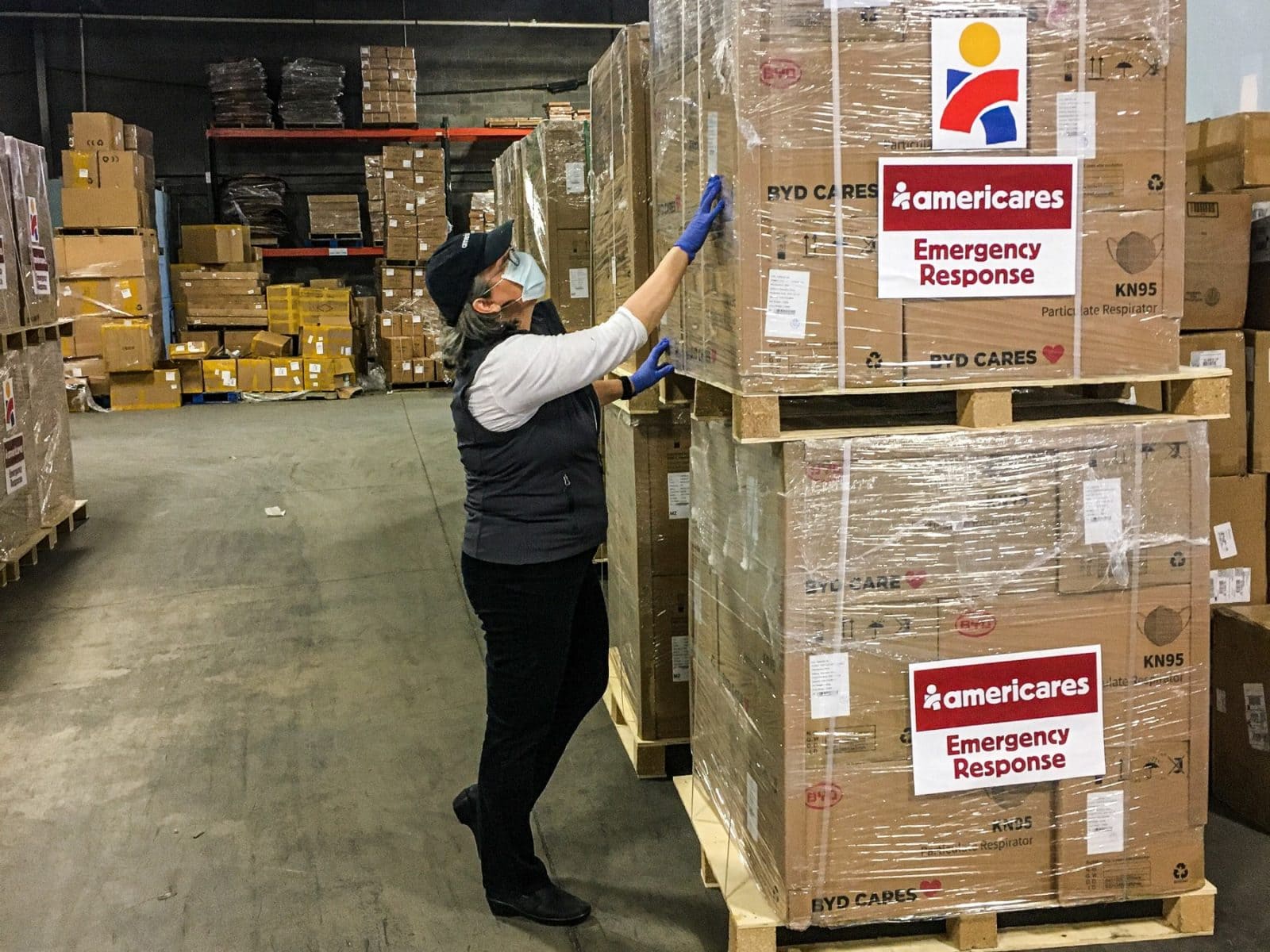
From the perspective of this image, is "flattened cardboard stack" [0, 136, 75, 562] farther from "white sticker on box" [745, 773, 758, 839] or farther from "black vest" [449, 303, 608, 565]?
"white sticker on box" [745, 773, 758, 839]

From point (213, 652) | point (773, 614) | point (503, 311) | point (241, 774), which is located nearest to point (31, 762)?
point (241, 774)

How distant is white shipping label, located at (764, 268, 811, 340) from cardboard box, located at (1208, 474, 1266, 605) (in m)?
1.74

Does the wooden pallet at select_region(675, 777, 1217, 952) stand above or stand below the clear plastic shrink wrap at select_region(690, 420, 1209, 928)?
below

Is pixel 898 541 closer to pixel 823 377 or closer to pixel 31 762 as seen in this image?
pixel 823 377

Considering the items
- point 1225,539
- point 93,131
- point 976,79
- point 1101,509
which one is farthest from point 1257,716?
point 93,131

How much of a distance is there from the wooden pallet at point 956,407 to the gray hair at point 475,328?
526 millimetres

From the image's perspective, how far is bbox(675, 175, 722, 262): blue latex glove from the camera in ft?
8.29

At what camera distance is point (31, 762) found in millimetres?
4023

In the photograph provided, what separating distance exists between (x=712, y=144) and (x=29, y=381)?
516 centimetres

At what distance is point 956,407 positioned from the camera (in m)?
2.71

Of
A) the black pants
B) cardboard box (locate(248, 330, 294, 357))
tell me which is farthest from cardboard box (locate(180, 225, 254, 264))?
the black pants

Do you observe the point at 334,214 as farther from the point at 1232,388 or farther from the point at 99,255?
the point at 1232,388

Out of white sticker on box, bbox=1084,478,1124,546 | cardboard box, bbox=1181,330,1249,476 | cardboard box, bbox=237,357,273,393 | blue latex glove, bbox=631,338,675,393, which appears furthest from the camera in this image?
cardboard box, bbox=237,357,273,393

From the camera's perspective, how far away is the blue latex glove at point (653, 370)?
3170 mm
